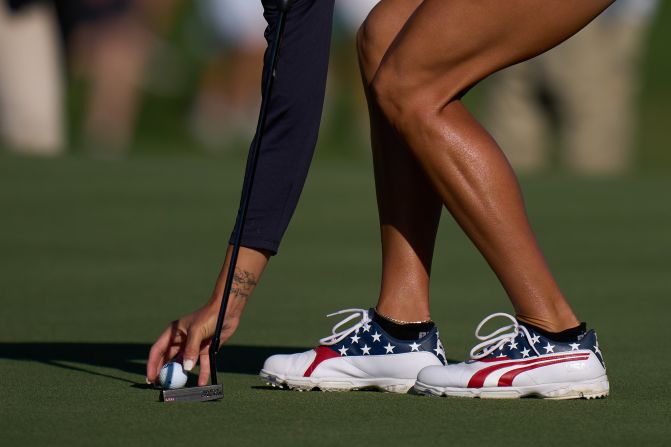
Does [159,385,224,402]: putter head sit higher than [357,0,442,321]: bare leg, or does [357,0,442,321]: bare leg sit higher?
[357,0,442,321]: bare leg

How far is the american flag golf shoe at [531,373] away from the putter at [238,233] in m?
0.51

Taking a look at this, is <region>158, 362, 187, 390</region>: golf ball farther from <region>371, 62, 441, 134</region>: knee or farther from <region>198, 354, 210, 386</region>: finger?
<region>371, 62, 441, 134</region>: knee

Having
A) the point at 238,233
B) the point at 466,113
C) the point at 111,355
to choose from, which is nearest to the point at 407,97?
the point at 466,113

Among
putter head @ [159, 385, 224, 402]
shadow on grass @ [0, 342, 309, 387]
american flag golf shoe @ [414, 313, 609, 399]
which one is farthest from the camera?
shadow on grass @ [0, 342, 309, 387]

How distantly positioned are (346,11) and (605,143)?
199 inches

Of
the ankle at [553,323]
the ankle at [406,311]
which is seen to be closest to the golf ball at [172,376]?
the ankle at [406,311]

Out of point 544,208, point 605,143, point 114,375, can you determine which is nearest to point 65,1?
point 605,143

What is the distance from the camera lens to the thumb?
3.88 metres

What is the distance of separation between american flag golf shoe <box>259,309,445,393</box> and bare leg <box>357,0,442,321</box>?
0.07 m

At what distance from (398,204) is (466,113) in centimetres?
37

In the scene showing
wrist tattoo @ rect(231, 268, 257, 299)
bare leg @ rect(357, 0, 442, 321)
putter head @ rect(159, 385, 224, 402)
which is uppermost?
bare leg @ rect(357, 0, 442, 321)

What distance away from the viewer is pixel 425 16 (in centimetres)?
384

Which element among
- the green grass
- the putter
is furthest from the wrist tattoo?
the green grass

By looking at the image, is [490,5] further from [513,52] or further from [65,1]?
[65,1]
